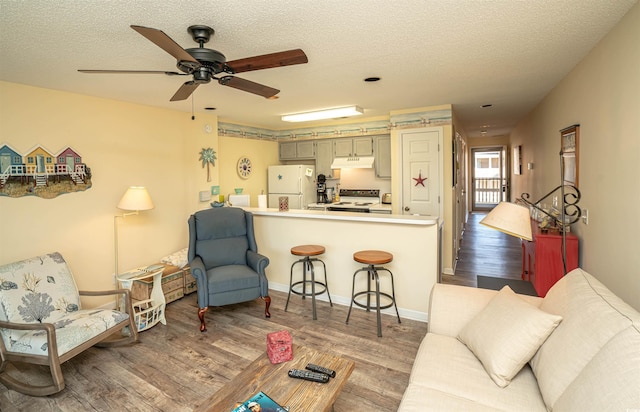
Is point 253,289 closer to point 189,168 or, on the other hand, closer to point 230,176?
point 189,168

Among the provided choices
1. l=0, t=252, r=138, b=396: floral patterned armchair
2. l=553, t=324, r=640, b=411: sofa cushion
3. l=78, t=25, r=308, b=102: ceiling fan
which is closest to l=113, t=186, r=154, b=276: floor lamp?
l=0, t=252, r=138, b=396: floral patterned armchair

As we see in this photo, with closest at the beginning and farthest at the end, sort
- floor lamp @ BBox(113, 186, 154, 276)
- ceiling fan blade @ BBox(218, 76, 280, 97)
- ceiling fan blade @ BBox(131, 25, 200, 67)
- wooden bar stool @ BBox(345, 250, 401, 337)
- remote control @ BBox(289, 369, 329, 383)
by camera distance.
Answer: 1. ceiling fan blade @ BBox(131, 25, 200, 67)
2. remote control @ BBox(289, 369, 329, 383)
3. ceiling fan blade @ BBox(218, 76, 280, 97)
4. wooden bar stool @ BBox(345, 250, 401, 337)
5. floor lamp @ BBox(113, 186, 154, 276)

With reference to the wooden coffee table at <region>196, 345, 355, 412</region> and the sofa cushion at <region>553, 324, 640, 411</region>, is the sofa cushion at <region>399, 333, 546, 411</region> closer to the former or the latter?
the sofa cushion at <region>553, 324, 640, 411</region>

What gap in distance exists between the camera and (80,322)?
2.59 m

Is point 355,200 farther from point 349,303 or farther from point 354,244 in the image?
point 349,303

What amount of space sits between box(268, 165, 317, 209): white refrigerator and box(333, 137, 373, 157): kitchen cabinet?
2.10ft

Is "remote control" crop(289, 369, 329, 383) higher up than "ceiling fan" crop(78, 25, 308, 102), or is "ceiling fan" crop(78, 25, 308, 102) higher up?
"ceiling fan" crop(78, 25, 308, 102)

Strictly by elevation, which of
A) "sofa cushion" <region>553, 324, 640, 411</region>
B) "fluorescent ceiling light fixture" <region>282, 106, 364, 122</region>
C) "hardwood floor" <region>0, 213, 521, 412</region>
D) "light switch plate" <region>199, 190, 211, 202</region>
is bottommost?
"hardwood floor" <region>0, 213, 521, 412</region>

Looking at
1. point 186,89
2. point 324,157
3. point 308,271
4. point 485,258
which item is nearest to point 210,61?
point 186,89

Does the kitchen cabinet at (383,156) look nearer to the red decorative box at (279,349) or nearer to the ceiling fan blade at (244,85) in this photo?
the ceiling fan blade at (244,85)

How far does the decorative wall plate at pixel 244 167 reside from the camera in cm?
572

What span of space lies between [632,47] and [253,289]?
345 centimetres

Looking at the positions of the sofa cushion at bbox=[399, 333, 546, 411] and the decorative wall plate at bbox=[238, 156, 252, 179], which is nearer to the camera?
the sofa cushion at bbox=[399, 333, 546, 411]

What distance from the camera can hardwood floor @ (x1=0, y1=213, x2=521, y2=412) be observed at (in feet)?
7.30
